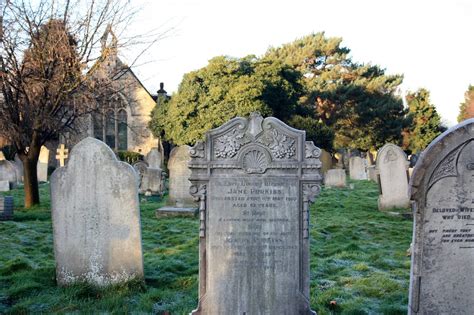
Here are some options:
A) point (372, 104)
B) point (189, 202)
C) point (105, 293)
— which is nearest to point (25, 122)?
point (189, 202)

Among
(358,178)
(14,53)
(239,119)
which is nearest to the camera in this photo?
(239,119)

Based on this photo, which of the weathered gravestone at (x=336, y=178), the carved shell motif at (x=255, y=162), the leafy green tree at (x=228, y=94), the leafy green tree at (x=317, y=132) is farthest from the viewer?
the leafy green tree at (x=228, y=94)

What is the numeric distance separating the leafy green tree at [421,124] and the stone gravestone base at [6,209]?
3534 cm

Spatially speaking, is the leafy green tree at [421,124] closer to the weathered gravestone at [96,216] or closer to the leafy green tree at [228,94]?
the leafy green tree at [228,94]

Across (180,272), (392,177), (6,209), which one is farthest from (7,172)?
(392,177)

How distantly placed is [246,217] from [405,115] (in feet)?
119

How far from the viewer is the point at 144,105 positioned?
37500 millimetres

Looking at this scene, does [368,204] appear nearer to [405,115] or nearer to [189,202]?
[189,202]

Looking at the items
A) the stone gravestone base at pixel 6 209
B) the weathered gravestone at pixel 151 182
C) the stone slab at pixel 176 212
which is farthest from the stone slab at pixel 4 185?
the stone slab at pixel 176 212

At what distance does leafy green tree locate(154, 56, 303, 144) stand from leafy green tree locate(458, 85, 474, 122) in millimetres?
33742

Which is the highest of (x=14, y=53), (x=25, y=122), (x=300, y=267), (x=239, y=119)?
(x=14, y=53)

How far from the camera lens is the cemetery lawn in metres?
5.21

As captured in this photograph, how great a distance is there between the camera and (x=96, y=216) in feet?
18.9

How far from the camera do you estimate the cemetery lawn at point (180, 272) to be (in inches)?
205
